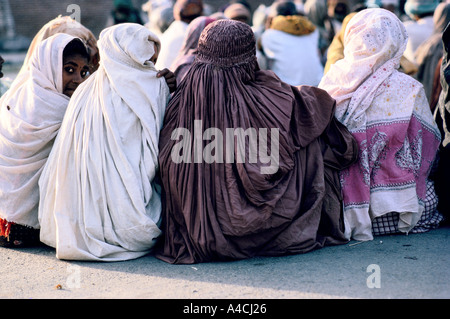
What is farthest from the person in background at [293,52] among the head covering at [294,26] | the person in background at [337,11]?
the person in background at [337,11]

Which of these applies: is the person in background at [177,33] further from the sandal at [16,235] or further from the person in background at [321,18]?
the sandal at [16,235]

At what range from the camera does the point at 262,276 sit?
3.35m

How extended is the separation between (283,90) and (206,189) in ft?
2.59

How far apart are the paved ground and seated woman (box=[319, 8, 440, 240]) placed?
0.61ft

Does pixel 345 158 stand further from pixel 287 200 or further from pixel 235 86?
pixel 235 86

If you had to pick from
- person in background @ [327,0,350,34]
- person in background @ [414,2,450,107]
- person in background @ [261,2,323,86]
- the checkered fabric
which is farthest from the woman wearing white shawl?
person in background @ [327,0,350,34]

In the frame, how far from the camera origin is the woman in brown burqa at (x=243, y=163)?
3570 millimetres

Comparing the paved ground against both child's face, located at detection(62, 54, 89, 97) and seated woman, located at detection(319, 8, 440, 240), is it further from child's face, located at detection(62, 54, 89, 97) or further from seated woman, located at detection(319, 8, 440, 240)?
child's face, located at detection(62, 54, 89, 97)

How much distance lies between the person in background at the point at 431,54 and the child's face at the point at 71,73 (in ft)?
12.1

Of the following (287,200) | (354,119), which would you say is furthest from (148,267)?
(354,119)

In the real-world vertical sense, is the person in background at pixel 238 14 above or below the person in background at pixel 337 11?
above

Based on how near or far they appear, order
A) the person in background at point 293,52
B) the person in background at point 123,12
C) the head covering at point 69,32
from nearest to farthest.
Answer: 1. the head covering at point 69,32
2. the person in background at point 293,52
3. the person in background at point 123,12

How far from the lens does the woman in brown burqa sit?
3.57 meters

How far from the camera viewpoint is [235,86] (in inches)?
147
